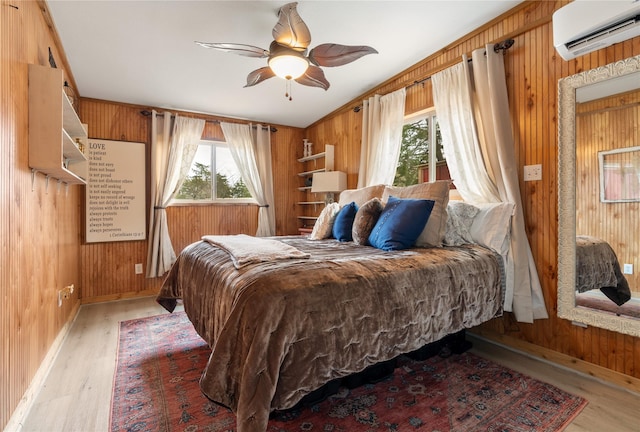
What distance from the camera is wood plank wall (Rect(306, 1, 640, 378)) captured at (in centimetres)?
193

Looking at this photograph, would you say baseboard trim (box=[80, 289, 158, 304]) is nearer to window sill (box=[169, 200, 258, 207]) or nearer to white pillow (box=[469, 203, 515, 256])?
window sill (box=[169, 200, 258, 207])

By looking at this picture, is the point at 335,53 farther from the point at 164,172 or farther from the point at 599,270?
the point at 164,172

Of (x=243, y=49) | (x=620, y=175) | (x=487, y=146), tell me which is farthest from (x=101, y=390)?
(x=620, y=175)

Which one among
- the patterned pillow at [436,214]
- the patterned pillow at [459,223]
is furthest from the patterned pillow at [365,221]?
the patterned pillow at [459,223]

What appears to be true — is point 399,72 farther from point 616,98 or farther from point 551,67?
point 616,98

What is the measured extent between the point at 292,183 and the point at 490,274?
3.66m

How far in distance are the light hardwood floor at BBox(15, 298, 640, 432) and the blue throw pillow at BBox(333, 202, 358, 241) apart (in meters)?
1.36

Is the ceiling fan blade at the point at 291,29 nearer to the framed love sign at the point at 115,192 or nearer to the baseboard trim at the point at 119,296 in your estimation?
the framed love sign at the point at 115,192

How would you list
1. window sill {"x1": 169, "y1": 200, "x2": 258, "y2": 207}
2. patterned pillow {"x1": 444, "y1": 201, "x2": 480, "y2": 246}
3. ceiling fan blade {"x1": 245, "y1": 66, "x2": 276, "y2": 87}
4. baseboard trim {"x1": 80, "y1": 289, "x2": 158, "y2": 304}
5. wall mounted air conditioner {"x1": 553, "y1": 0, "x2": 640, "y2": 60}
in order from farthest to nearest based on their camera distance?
1. window sill {"x1": 169, "y1": 200, "x2": 258, "y2": 207}
2. baseboard trim {"x1": 80, "y1": 289, "x2": 158, "y2": 304}
3. ceiling fan blade {"x1": 245, "y1": 66, "x2": 276, "y2": 87}
4. patterned pillow {"x1": 444, "y1": 201, "x2": 480, "y2": 246}
5. wall mounted air conditioner {"x1": 553, "y1": 0, "x2": 640, "y2": 60}

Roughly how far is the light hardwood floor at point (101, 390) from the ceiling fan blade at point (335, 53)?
2.37 m

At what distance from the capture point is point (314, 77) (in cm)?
259

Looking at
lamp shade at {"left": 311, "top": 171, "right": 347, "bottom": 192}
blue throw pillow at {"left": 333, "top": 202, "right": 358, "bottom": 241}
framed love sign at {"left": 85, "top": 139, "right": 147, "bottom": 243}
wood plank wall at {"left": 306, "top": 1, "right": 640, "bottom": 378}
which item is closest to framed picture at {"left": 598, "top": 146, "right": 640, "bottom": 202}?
wood plank wall at {"left": 306, "top": 1, "right": 640, "bottom": 378}

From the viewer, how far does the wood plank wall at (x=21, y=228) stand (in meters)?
1.41

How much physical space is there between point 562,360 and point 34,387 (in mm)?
3311
